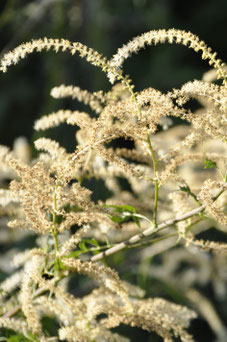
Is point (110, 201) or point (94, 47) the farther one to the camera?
point (94, 47)

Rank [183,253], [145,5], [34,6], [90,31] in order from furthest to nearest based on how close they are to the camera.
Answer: [145,5]
[90,31]
[34,6]
[183,253]

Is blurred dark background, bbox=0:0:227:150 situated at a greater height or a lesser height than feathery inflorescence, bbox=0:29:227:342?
greater

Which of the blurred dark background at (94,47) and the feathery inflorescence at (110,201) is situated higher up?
the blurred dark background at (94,47)

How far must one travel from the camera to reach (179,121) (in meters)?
4.08

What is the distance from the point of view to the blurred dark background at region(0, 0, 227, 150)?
3279mm

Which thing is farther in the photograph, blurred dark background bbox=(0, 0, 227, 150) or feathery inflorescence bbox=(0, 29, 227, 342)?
blurred dark background bbox=(0, 0, 227, 150)

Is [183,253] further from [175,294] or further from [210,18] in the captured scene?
[210,18]

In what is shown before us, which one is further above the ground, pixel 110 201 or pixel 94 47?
pixel 94 47

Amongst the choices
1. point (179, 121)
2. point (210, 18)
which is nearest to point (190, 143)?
point (179, 121)

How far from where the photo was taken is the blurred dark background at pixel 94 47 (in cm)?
328

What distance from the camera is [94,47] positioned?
344 centimetres

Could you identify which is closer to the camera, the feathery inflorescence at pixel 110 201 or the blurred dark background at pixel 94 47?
the feathery inflorescence at pixel 110 201

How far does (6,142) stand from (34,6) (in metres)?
1.86

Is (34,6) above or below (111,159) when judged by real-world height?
above
